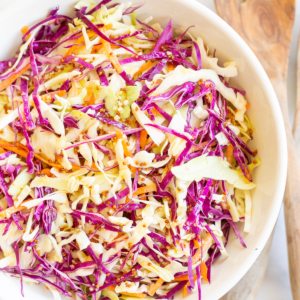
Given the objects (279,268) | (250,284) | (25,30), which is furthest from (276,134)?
(25,30)

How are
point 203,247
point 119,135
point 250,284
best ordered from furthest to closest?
1. point 250,284
2. point 203,247
3. point 119,135

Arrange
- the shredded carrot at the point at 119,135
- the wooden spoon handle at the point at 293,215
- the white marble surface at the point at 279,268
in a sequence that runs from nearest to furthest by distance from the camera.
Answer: the shredded carrot at the point at 119,135 < the wooden spoon handle at the point at 293,215 < the white marble surface at the point at 279,268

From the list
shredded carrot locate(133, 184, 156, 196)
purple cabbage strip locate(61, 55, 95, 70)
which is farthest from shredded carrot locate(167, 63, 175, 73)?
shredded carrot locate(133, 184, 156, 196)

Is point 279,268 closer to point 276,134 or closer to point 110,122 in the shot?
point 276,134

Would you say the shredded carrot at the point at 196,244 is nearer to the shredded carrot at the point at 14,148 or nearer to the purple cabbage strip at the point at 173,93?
the purple cabbage strip at the point at 173,93

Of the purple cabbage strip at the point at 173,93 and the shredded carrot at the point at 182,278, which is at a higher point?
the purple cabbage strip at the point at 173,93

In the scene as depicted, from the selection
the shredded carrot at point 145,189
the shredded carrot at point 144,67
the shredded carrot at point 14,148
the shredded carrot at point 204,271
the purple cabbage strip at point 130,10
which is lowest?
the shredded carrot at point 204,271

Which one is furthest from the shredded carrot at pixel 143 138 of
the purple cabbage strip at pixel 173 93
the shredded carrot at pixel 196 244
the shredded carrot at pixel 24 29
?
the shredded carrot at pixel 24 29
